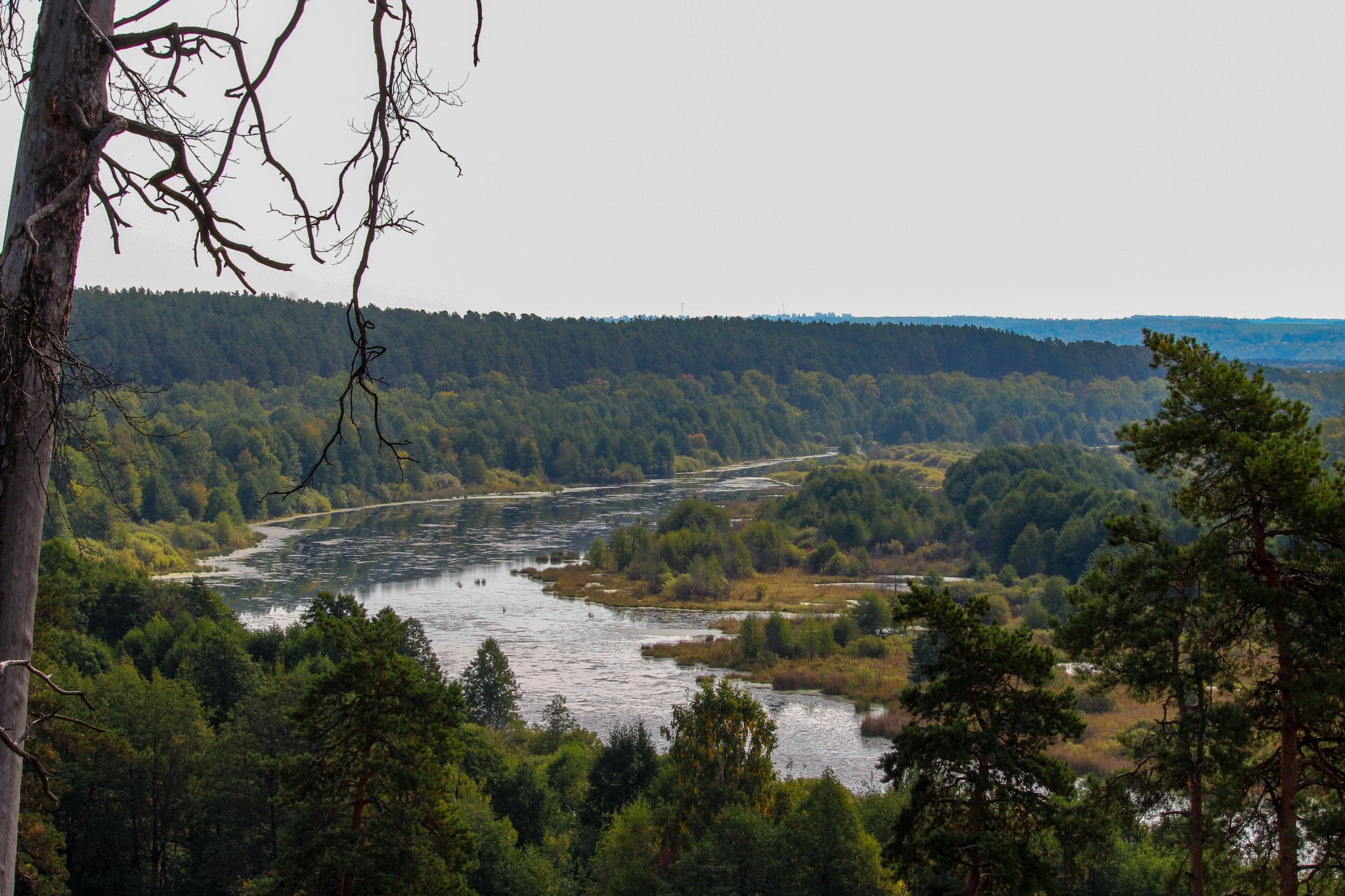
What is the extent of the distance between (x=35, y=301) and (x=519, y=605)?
48979 mm

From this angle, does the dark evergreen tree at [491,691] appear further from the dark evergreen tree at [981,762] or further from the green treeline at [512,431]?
the dark evergreen tree at [981,762]

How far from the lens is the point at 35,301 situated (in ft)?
10.2

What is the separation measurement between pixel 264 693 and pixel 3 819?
23.6 m

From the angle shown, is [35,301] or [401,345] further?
[401,345]

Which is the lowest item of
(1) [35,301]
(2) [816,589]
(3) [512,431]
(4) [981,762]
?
(2) [816,589]

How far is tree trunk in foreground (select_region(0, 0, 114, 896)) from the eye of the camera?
311cm

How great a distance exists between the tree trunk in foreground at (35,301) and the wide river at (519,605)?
88.6 feet

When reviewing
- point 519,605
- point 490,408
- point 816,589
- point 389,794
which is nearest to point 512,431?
→ point 490,408

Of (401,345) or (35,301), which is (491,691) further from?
(401,345)

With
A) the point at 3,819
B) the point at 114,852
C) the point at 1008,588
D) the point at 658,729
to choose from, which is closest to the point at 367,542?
the point at 1008,588

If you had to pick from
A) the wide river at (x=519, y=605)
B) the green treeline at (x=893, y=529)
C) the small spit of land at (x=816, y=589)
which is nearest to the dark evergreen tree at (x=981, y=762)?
the small spit of land at (x=816, y=589)

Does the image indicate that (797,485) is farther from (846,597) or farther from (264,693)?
(264,693)

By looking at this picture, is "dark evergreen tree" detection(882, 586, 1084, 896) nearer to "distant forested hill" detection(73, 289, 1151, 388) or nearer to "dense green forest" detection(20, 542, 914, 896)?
"dense green forest" detection(20, 542, 914, 896)

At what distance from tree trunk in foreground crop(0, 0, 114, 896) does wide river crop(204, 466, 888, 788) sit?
27.0m
